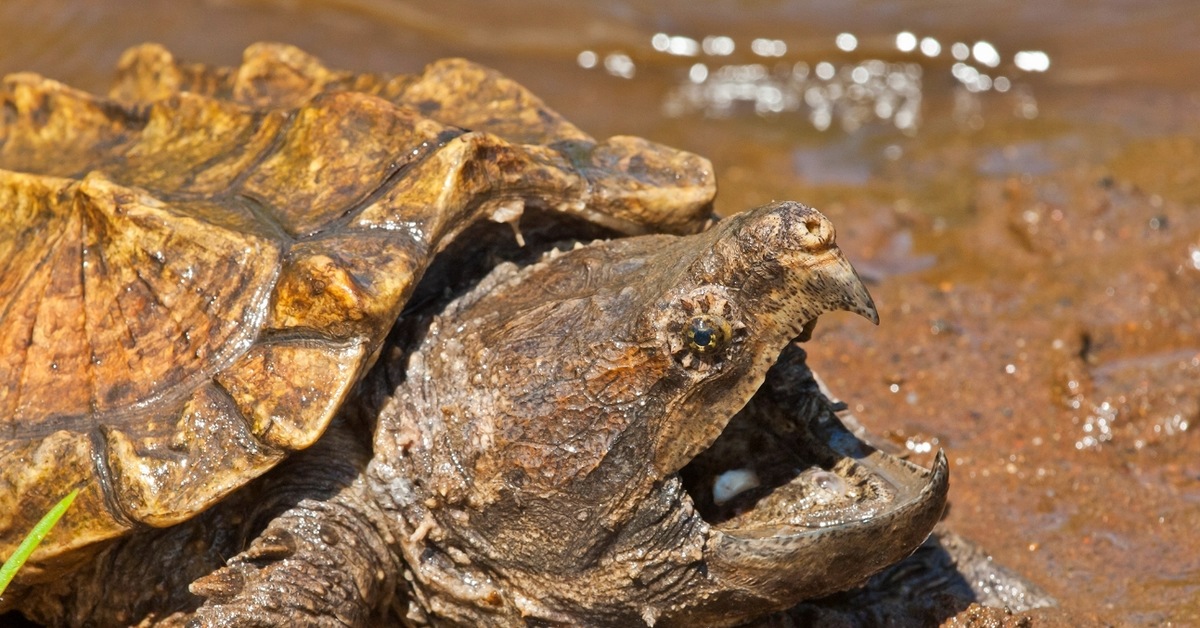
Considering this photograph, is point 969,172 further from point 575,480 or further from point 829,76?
point 575,480

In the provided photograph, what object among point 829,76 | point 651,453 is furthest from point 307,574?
point 829,76

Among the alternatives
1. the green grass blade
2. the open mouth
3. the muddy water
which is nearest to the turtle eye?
the open mouth

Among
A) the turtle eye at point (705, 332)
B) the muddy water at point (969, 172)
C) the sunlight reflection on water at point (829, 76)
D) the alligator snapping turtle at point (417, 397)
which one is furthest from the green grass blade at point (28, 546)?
the sunlight reflection on water at point (829, 76)

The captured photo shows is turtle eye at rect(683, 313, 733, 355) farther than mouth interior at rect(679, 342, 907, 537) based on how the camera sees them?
No

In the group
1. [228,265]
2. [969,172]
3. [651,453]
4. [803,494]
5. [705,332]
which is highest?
[228,265]

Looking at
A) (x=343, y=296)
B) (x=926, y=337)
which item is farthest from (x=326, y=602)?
(x=926, y=337)

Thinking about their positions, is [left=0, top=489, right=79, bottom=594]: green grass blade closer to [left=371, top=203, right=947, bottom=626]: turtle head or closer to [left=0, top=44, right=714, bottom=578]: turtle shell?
[left=0, top=44, right=714, bottom=578]: turtle shell

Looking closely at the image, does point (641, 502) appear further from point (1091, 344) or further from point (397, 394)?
point (1091, 344)

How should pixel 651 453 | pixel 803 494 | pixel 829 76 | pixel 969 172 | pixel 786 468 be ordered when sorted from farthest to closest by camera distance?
pixel 829 76, pixel 969 172, pixel 786 468, pixel 803 494, pixel 651 453
